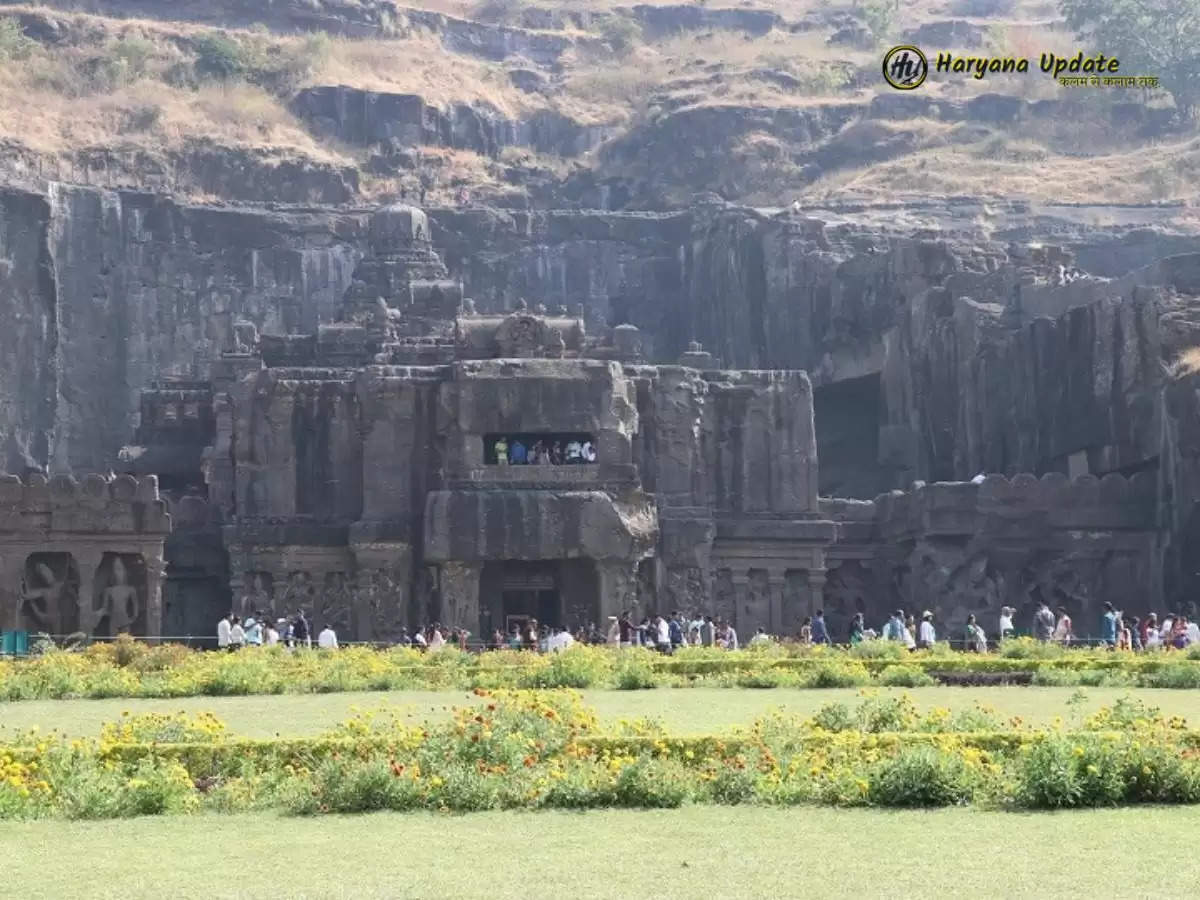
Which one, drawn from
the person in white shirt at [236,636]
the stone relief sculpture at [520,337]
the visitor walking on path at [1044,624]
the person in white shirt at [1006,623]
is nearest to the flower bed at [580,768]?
the person in white shirt at [236,636]

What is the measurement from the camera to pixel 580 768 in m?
19.4

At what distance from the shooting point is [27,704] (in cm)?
2875

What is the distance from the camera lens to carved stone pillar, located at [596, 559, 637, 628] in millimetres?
53125

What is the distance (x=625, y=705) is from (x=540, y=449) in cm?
2685

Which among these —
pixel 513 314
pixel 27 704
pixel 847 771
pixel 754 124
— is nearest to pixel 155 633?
pixel 513 314

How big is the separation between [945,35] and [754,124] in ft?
96.3

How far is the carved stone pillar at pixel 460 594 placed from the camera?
2078 inches

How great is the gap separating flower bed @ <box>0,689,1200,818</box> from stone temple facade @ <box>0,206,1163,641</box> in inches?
1221

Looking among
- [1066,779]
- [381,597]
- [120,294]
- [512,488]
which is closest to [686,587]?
[512,488]

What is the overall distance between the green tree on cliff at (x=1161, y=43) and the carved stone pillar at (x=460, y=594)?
216ft

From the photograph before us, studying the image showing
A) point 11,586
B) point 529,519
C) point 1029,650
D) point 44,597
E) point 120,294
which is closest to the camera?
point 1029,650

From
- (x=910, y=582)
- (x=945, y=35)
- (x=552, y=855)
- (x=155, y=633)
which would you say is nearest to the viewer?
(x=552, y=855)

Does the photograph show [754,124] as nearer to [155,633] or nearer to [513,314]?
[513,314]

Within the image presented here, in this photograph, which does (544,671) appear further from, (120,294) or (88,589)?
(120,294)
